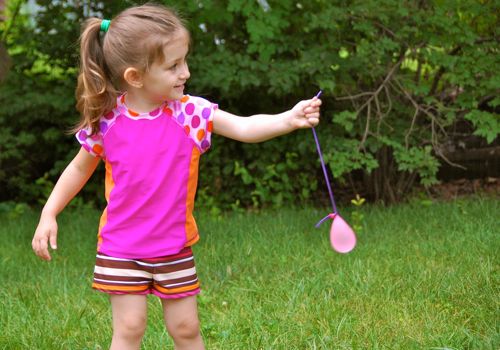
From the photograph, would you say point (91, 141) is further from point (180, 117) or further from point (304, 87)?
point (304, 87)

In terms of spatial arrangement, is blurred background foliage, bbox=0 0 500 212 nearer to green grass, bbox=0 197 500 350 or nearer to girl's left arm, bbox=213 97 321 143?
green grass, bbox=0 197 500 350

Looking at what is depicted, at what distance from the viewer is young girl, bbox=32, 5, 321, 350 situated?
Result: 2.50 metres

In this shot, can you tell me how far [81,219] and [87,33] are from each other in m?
3.74

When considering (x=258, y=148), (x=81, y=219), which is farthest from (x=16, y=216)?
(x=258, y=148)

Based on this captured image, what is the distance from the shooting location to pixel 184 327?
2641 millimetres

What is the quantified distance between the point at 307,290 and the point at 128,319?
4.32ft

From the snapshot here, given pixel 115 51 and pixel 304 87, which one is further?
pixel 304 87

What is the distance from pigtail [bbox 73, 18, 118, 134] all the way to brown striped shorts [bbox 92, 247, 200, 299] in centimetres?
45

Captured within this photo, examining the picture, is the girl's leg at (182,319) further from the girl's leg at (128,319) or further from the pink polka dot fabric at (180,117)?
the pink polka dot fabric at (180,117)

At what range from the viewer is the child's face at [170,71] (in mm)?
2477

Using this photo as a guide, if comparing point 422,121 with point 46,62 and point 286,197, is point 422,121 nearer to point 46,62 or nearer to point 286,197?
point 286,197

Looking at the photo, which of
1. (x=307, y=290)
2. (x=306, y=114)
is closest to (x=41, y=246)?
(x=306, y=114)

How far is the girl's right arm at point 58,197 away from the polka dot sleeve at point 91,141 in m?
0.04

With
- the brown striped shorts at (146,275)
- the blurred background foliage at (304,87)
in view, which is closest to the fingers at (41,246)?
the brown striped shorts at (146,275)
